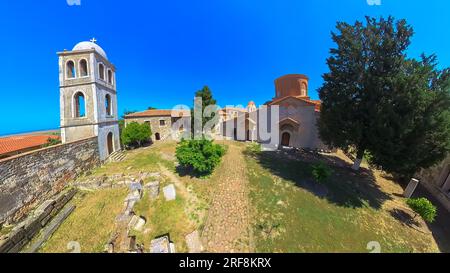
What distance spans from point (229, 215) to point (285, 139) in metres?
13.5

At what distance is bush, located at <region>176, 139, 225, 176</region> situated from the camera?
1037cm

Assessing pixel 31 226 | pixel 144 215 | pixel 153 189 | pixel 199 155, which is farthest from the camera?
pixel 199 155

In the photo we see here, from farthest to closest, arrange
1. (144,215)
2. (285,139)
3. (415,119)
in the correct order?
(285,139) < (415,119) < (144,215)

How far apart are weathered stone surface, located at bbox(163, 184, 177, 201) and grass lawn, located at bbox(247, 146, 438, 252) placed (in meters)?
4.63

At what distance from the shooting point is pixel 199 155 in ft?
34.2

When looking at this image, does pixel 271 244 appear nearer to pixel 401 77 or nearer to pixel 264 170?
pixel 264 170

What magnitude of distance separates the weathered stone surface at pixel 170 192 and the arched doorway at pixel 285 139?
45.6 ft

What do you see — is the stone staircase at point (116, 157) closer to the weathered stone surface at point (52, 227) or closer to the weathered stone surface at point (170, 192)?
the weathered stone surface at point (52, 227)

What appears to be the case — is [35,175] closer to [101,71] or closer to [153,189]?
[153,189]

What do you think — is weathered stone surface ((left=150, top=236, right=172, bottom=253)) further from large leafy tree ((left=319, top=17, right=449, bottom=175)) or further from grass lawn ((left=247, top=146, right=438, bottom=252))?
large leafy tree ((left=319, top=17, right=449, bottom=175))

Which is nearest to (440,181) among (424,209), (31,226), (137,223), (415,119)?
(424,209)

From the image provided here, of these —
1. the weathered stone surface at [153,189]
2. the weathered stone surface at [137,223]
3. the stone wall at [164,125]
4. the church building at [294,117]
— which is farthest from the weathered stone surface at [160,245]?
the stone wall at [164,125]
